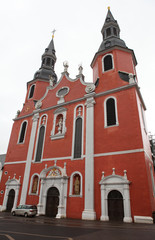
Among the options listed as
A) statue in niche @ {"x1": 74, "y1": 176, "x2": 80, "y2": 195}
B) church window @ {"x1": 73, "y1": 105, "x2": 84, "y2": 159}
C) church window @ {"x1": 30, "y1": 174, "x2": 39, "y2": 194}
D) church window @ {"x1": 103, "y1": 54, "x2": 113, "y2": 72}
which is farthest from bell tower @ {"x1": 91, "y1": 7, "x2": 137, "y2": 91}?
church window @ {"x1": 30, "y1": 174, "x2": 39, "y2": 194}

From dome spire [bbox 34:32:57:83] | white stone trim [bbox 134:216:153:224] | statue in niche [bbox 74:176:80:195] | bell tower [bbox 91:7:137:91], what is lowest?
white stone trim [bbox 134:216:153:224]

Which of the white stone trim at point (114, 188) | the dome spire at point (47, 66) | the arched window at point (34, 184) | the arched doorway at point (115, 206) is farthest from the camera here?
the dome spire at point (47, 66)

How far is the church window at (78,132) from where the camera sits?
17.1 m

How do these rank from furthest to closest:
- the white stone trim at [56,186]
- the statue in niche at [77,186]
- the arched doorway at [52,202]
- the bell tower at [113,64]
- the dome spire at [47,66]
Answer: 1. the dome spire at [47,66]
2. the bell tower at [113,64]
3. the arched doorway at [52,202]
4. the statue in niche at [77,186]
5. the white stone trim at [56,186]

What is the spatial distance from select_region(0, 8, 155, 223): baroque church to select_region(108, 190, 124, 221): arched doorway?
0.22 feet

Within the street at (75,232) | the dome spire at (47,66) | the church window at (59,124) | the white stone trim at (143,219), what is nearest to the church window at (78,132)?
the church window at (59,124)

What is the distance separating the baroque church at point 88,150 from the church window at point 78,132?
0.35ft

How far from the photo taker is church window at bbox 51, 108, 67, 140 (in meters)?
19.2

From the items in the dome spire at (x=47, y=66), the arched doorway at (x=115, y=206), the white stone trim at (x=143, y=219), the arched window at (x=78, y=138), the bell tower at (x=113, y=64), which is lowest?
the white stone trim at (x=143, y=219)

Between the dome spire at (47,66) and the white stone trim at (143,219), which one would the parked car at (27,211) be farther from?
the dome spire at (47,66)

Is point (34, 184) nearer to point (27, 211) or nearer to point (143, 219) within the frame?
point (27, 211)

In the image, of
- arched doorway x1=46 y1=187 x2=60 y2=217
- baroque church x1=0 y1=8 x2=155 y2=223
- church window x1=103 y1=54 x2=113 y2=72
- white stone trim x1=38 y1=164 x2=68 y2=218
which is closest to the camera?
baroque church x1=0 y1=8 x2=155 y2=223

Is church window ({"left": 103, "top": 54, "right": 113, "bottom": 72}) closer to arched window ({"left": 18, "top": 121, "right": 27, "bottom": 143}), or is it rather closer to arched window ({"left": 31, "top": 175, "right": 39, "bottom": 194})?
arched window ({"left": 18, "top": 121, "right": 27, "bottom": 143})

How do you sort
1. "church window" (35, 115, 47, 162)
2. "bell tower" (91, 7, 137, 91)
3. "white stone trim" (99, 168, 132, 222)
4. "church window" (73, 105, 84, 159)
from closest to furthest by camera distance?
"white stone trim" (99, 168, 132, 222)
"church window" (73, 105, 84, 159)
"bell tower" (91, 7, 137, 91)
"church window" (35, 115, 47, 162)
